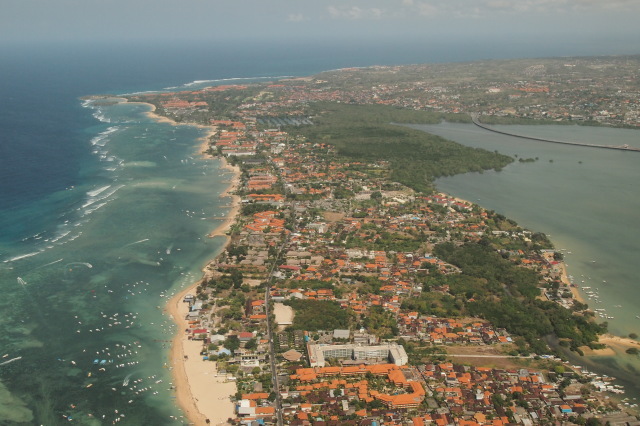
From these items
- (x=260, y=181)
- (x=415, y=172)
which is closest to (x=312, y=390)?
(x=260, y=181)

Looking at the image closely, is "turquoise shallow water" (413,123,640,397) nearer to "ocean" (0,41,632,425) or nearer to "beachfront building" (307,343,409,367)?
"beachfront building" (307,343,409,367)

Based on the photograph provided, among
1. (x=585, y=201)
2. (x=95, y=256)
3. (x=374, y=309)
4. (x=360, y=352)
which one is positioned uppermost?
(x=585, y=201)

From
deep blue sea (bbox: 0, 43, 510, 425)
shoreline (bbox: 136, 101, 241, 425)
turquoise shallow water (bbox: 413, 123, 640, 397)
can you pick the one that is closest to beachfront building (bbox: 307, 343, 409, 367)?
shoreline (bbox: 136, 101, 241, 425)

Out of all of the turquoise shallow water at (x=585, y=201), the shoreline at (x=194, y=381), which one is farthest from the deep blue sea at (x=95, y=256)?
the turquoise shallow water at (x=585, y=201)

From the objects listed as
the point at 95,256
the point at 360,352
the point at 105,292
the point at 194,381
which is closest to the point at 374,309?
the point at 360,352

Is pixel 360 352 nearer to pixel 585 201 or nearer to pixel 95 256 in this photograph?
pixel 95 256

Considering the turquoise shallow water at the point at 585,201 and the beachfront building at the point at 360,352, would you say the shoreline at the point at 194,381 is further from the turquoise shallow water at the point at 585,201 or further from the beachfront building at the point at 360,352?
the turquoise shallow water at the point at 585,201
